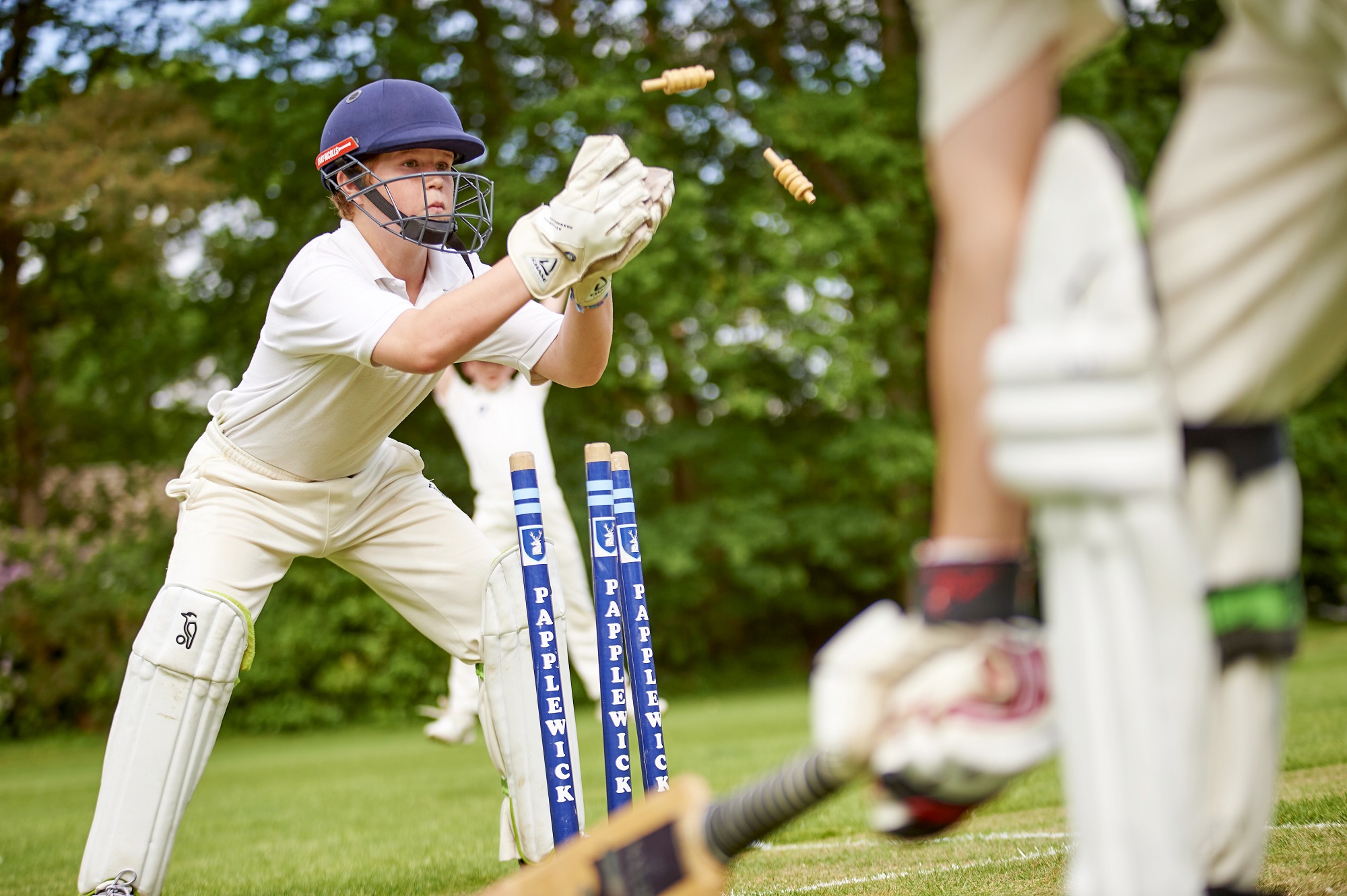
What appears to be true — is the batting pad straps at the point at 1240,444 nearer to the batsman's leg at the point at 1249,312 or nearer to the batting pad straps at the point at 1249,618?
the batsman's leg at the point at 1249,312

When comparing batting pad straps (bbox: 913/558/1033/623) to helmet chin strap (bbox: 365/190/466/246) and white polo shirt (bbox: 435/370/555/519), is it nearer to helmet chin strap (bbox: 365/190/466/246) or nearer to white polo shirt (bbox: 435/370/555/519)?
A: helmet chin strap (bbox: 365/190/466/246)

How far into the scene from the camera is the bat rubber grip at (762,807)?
1.75 meters

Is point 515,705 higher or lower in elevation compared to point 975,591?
lower

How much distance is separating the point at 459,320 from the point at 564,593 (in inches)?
174

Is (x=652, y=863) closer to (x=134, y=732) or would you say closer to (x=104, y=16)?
(x=134, y=732)

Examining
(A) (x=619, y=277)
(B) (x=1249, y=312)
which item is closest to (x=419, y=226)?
(B) (x=1249, y=312)

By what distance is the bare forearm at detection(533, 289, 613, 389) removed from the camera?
3221 mm

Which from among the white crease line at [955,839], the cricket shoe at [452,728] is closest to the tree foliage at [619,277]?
the cricket shoe at [452,728]

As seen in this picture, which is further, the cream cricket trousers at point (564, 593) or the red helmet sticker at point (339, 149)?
the cream cricket trousers at point (564, 593)

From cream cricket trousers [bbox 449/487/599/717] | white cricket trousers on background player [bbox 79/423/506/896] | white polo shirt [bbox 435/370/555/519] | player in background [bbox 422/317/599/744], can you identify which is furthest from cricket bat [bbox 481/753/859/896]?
white polo shirt [bbox 435/370/555/519]

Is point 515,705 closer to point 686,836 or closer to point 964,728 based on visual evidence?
point 686,836

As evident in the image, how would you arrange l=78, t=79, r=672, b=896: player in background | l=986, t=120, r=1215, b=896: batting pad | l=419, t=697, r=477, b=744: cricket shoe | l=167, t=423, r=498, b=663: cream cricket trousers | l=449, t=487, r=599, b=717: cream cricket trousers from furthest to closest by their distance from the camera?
l=449, t=487, r=599, b=717: cream cricket trousers
l=419, t=697, r=477, b=744: cricket shoe
l=167, t=423, r=498, b=663: cream cricket trousers
l=78, t=79, r=672, b=896: player in background
l=986, t=120, r=1215, b=896: batting pad

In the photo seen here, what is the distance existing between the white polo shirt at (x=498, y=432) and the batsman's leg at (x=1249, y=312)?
6139 millimetres

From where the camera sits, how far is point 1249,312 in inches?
61.1
